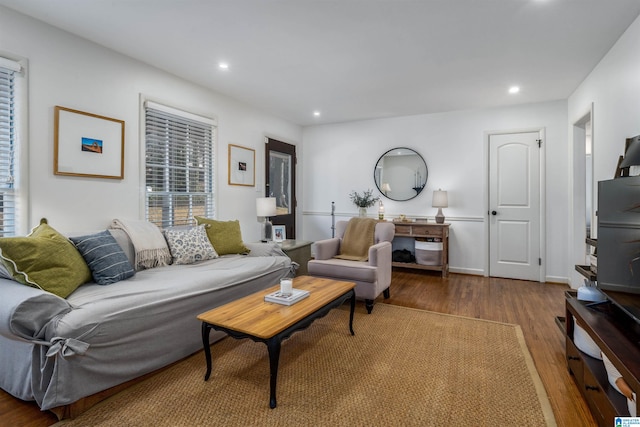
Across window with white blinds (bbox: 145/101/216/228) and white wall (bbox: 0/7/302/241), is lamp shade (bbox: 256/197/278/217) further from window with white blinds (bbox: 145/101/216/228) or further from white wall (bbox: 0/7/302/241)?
white wall (bbox: 0/7/302/241)

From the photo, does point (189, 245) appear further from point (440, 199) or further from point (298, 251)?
point (440, 199)

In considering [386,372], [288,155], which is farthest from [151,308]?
[288,155]

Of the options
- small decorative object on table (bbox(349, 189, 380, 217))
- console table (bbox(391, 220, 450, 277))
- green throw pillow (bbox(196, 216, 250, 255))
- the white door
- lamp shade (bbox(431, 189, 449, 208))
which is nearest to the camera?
green throw pillow (bbox(196, 216, 250, 255))

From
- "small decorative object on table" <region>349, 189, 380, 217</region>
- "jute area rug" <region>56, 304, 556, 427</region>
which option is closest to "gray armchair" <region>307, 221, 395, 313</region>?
"jute area rug" <region>56, 304, 556, 427</region>

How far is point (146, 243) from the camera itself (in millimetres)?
2748

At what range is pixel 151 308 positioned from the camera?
1.94 metres

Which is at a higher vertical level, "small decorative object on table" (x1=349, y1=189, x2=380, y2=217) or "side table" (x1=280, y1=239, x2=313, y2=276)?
"small decorative object on table" (x1=349, y1=189, x2=380, y2=217)

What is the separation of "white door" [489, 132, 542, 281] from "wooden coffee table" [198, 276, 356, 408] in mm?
3188

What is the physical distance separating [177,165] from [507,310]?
374 cm

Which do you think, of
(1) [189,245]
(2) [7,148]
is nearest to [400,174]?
(1) [189,245]

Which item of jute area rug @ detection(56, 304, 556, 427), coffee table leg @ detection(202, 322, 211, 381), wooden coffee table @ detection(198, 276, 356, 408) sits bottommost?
jute area rug @ detection(56, 304, 556, 427)

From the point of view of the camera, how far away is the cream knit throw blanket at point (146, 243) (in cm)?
268

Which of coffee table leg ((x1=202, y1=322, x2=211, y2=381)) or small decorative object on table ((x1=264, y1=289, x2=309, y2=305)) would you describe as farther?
small decorative object on table ((x1=264, y1=289, x2=309, y2=305))

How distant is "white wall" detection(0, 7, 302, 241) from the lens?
234 cm
